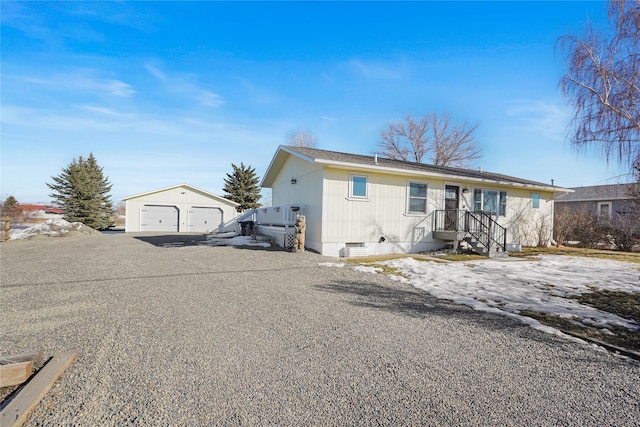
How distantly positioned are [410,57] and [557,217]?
1141 cm

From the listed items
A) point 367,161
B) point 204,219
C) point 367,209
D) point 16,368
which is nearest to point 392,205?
point 367,209

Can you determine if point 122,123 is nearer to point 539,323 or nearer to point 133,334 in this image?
point 133,334

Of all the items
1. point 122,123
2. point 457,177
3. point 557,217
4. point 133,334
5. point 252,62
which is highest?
point 252,62

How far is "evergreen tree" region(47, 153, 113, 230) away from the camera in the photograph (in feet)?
87.2

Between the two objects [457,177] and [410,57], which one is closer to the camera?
[457,177]

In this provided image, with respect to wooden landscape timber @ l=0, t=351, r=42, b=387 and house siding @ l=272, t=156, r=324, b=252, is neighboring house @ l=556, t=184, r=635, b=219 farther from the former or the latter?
wooden landscape timber @ l=0, t=351, r=42, b=387

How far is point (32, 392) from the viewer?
2031 mm

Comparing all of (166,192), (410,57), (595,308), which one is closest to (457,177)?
(410,57)

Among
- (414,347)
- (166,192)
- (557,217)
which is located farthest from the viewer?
(166,192)

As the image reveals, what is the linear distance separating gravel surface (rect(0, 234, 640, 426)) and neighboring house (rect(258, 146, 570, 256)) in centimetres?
512

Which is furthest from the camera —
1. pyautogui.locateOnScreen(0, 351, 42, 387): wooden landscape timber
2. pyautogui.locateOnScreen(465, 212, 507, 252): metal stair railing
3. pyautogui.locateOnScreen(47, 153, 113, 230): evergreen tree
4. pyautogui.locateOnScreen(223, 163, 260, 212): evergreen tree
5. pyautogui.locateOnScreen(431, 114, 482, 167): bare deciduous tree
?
pyautogui.locateOnScreen(223, 163, 260, 212): evergreen tree

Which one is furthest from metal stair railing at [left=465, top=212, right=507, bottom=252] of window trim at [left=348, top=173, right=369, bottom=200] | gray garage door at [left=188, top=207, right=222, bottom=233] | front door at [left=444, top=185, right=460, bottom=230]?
gray garage door at [left=188, top=207, right=222, bottom=233]

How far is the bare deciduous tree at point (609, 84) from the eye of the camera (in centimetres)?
862

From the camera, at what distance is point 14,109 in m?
6.17
